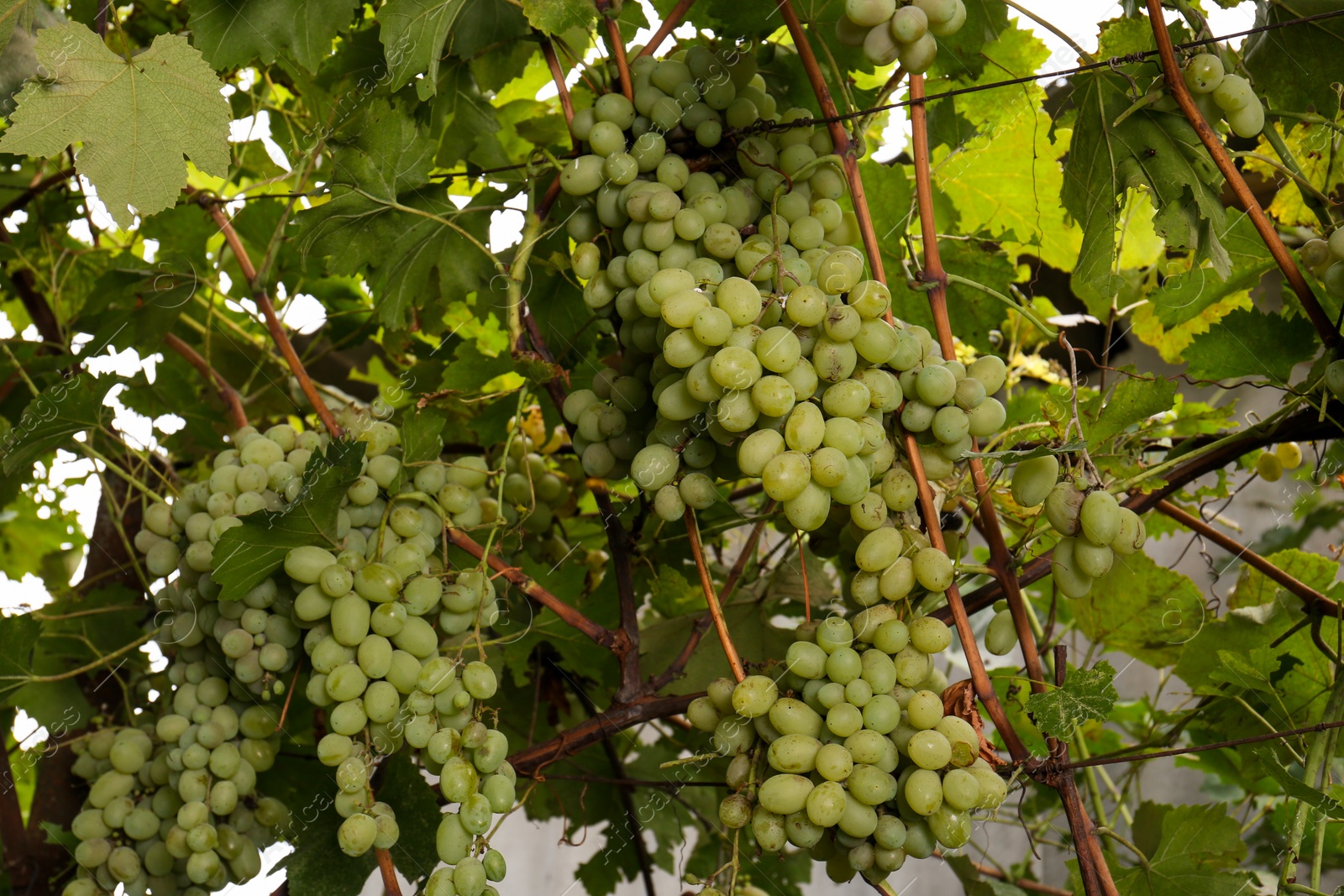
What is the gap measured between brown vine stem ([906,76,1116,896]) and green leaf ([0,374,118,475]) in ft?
1.78

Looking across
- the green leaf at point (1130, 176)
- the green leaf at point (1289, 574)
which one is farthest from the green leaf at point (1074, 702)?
the green leaf at point (1289, 574)

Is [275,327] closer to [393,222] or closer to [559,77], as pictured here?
[393,222]

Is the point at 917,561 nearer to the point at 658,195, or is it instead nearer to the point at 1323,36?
the point at 658,195

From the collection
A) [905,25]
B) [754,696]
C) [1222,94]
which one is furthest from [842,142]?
[754,696]

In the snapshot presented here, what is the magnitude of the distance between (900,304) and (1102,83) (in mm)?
194

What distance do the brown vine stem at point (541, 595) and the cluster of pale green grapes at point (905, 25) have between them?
35cm

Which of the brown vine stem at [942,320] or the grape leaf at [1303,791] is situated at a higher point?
the brown vine stem at [942,320]

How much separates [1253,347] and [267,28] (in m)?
0.65

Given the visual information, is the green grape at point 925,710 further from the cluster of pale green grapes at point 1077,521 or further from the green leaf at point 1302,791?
the green leaf at point 1302,791

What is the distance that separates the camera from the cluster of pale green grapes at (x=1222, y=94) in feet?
1.61

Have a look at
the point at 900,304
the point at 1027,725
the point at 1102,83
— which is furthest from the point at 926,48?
the point at 1027,725

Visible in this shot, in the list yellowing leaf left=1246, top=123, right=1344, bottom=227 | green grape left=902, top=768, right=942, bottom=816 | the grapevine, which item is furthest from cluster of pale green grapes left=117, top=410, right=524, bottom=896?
yellowing leaf left=1246, top=123, right=1344, bottom=227

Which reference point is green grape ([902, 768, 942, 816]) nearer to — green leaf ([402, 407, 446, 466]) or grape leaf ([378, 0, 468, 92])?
green leaf ([402, 407, 446, 466])

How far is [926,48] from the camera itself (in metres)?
0.48
